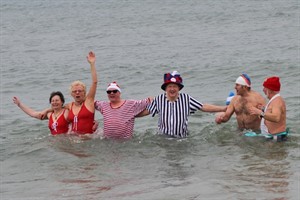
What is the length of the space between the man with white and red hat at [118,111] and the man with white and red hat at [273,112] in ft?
6.94

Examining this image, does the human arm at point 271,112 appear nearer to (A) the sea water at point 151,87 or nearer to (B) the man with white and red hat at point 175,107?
(A) the sea water at point 151,87

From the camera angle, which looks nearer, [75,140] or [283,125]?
A: [283,125]

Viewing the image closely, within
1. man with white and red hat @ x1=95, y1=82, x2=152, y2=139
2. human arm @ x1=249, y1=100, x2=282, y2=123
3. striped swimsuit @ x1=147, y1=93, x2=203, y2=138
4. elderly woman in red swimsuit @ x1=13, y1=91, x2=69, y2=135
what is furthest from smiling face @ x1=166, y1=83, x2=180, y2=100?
elderly woman in red swimsuit @ x1=13, y1=91, x2=69, y2=135

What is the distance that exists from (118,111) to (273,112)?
280 centimetres

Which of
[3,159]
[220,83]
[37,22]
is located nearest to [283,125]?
[3,159]

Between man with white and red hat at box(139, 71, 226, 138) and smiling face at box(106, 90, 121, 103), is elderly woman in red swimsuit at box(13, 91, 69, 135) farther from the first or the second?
man with white and red hat at box(139, 71, 226, 138)

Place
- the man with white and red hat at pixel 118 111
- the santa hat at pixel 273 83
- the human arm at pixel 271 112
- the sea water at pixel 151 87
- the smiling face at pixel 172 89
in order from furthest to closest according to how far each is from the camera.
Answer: the man with white and red hat at pixel 118 111 < the smiling face at pixel 172 89 < the santa hat at pixel 273 83 < the human arm at pixel 271 112 < the sea water at pixel 151 87

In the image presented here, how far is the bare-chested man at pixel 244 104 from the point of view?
11969mm

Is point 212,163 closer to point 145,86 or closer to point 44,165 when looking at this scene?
point 44,165

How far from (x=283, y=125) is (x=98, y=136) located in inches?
137

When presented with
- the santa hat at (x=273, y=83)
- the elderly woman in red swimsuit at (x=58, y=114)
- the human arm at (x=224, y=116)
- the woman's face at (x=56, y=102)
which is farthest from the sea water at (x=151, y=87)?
the santa hat at (x=273, y=83)

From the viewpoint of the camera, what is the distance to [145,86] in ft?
68.1

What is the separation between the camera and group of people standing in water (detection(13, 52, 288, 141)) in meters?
11.8

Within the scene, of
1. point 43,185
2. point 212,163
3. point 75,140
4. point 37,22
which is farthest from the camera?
point 37,22
